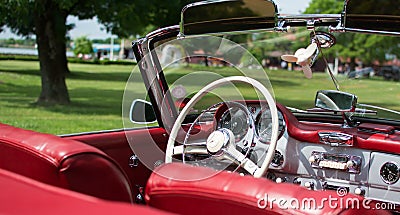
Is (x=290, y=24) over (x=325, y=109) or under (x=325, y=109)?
over

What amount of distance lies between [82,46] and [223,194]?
8220 cm

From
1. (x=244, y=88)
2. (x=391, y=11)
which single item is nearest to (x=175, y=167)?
(x=244, y=88)

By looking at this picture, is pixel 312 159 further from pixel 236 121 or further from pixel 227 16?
pixel 227 16

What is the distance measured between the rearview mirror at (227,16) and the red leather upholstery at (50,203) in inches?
78.0

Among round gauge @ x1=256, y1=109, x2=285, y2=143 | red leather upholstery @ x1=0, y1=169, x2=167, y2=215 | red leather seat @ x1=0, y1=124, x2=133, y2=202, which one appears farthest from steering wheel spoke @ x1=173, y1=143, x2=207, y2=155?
red leather upholstery @ x1=0, y1=169, x2=167, y2=215

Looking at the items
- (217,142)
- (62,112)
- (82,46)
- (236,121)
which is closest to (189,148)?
(217,142)

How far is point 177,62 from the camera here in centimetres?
357

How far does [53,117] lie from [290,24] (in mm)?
13134

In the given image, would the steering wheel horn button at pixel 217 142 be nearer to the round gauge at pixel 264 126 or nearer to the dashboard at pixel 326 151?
the dashboard at pixel 326 151

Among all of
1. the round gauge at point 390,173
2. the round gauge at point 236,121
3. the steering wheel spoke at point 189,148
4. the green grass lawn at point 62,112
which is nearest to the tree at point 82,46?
the green grass lawn at point 62,112

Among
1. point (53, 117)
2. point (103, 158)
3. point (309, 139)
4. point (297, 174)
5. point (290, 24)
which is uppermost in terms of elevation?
point (290, 24)

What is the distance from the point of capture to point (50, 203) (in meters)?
1.41

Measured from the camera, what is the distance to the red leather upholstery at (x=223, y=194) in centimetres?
174

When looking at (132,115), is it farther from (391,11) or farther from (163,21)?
(163,21)
